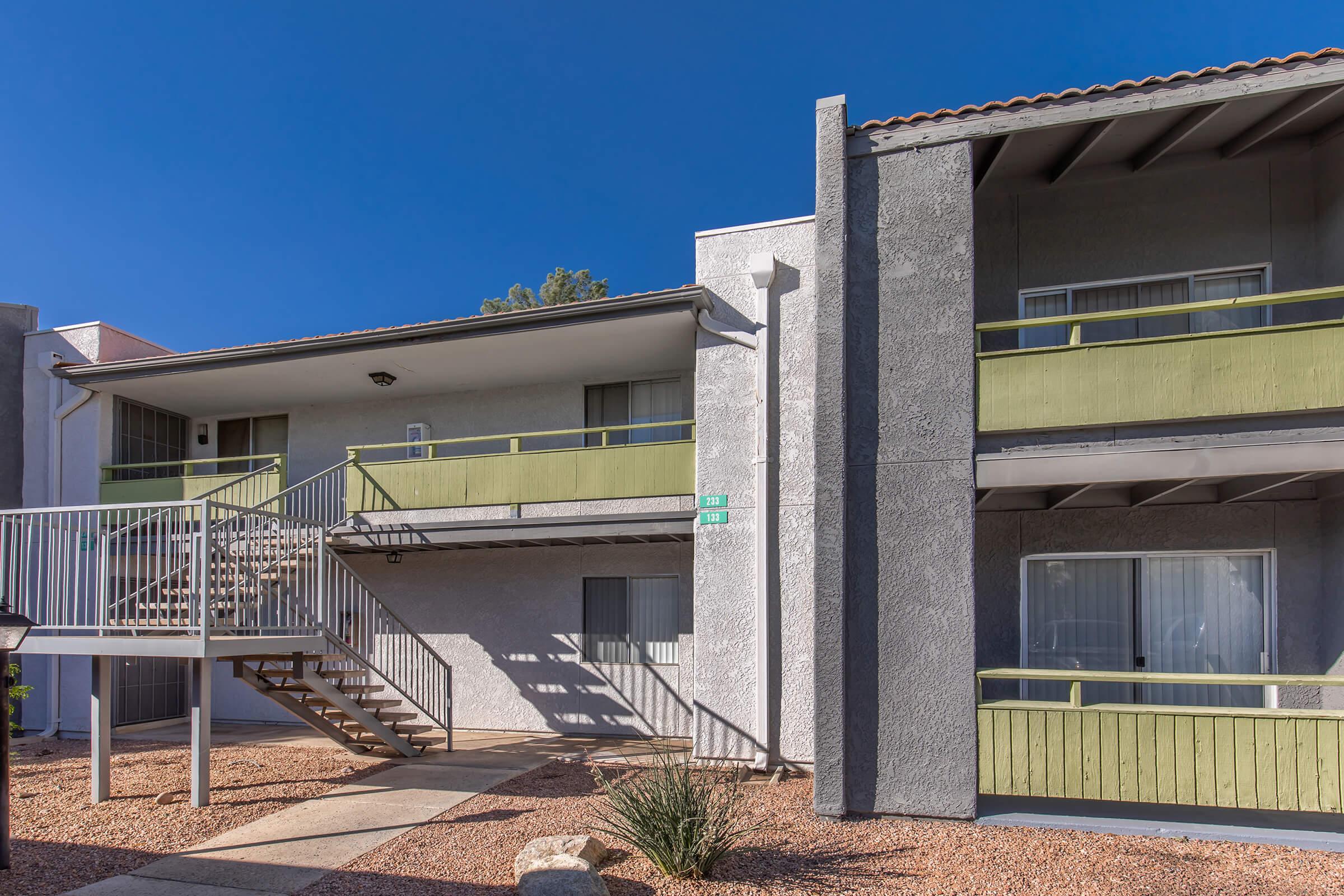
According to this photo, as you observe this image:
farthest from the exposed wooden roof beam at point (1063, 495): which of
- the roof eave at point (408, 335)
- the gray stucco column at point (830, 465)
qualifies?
the roof eave at point (408, 335)

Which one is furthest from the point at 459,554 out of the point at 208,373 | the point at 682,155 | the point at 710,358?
the point at 682,155

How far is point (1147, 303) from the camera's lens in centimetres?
898

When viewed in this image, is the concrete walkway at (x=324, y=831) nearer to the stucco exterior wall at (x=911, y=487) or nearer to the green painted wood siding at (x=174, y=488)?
the stucco exterior wall at (x=911, y=487)

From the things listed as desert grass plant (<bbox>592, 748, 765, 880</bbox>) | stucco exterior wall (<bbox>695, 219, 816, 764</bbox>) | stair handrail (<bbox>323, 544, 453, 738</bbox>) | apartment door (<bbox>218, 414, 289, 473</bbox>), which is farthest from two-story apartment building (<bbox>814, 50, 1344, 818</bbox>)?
apartment door (<bbox>218, 414, 289, 473</bbox>)

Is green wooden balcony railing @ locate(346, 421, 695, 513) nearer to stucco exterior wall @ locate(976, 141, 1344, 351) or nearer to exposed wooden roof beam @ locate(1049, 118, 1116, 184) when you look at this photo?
stucco exterior wall @ locate(976, 141, 1344, 351)

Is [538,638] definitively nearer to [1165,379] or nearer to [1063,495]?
[1063,495]

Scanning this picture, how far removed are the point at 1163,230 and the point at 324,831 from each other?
34.4ft

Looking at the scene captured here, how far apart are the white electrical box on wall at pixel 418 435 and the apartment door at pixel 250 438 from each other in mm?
2602

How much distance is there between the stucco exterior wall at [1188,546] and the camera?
8062 millimetres

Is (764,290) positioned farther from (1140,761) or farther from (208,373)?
(208,373)

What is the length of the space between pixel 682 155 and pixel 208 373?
35371 mm

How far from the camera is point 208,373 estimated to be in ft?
41.5

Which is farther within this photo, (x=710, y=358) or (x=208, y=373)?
(x=208, y=373)

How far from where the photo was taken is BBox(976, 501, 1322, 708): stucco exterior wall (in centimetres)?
806
